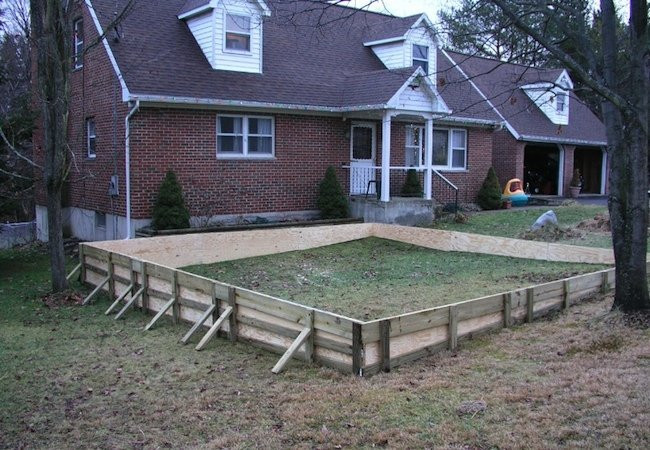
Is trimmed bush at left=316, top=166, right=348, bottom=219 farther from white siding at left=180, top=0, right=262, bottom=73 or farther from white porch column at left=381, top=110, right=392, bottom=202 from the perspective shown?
white siding at left=180, top=0, right=262, bottom=73

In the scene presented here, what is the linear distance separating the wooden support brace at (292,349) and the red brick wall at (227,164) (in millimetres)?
9816

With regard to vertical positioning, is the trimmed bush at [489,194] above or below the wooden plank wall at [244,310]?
above

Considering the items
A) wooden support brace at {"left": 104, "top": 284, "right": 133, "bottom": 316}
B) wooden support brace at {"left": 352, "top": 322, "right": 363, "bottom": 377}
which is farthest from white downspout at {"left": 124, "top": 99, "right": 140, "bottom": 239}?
wooden support brace at {"left": 352, "top": 322, "right": 363, "bottom": 377}

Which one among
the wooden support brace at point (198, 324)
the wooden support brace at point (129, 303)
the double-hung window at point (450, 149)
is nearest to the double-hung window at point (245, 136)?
the double-hung window at point (450, 149)

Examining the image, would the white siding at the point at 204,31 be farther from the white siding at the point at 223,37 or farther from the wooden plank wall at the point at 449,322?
the wooden plank wall at the point at 449,322

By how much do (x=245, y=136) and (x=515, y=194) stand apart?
11642mm

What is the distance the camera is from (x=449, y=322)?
693 cm

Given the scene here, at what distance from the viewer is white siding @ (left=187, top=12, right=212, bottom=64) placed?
17.1 metres

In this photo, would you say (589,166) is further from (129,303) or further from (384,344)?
(384,344)

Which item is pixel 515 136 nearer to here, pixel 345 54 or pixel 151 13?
pixel 345 54

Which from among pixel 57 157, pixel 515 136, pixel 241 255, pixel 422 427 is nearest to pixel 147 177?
pixel 241 255

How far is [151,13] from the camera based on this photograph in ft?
57.9

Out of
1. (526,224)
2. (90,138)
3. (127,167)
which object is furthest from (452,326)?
(90,138)

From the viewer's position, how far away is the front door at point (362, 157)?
1922 centimetres
